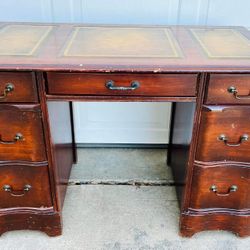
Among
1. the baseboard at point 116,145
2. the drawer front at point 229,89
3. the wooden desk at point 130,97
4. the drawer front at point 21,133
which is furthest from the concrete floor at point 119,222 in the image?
the drawer front at point 229,89

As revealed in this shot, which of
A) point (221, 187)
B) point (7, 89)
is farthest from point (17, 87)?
point (221, 187)

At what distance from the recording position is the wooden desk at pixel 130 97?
1.11m

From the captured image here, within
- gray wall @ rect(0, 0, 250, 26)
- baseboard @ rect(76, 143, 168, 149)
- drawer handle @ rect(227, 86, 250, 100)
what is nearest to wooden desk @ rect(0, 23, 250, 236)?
drawer handle @ rect(227, 86, 250, 100)

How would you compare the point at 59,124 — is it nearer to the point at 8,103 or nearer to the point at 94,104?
the point at 8,103

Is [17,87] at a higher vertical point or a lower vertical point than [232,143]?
higher

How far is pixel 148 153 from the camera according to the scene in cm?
206

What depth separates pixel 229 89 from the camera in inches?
44.4

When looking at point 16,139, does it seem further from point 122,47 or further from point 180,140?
point 180,140

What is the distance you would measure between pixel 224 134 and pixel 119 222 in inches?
27.8

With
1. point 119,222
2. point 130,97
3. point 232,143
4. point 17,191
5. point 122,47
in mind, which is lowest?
point 119,222

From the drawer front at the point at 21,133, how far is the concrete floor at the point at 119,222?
46 cm

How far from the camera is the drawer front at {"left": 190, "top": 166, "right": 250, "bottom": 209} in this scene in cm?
132

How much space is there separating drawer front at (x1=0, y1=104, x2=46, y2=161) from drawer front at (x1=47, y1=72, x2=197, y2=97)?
0.42ft

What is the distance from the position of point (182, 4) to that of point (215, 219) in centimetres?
108
